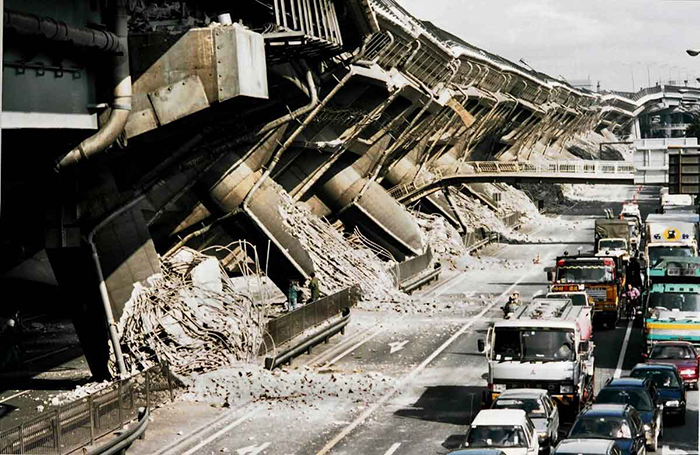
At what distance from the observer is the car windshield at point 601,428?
78.4 ft

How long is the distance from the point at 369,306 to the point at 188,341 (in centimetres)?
1959

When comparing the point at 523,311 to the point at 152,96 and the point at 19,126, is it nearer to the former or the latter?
the point at 152,96

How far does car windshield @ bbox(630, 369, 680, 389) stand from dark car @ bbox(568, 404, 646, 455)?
4.88 metres

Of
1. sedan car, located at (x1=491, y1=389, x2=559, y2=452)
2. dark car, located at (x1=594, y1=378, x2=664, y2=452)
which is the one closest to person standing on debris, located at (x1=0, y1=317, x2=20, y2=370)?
sedan car, located at (x1=491, y1=389, x2=559, y2=452)

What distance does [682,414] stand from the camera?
2928cm

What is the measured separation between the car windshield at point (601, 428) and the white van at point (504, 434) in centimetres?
86

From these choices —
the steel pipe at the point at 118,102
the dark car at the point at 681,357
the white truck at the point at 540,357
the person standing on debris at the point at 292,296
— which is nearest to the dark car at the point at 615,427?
the white truck at the point at 540,357

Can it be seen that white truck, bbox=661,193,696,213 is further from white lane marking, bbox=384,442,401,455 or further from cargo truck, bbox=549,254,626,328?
white lane marking, bbox=384,442,401,455

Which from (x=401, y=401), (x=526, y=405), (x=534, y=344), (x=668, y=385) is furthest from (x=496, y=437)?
(x=401, y=401)

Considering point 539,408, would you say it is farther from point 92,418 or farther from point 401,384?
point 92,418

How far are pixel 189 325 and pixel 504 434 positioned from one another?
1242cm

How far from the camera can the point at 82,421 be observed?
24.5 meters

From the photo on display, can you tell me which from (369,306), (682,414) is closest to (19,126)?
(682,414)

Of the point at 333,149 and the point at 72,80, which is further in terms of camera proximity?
the point at 333,149
